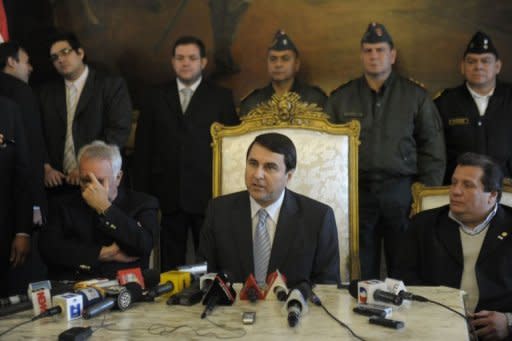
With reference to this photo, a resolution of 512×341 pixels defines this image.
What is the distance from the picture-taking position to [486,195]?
307 cm

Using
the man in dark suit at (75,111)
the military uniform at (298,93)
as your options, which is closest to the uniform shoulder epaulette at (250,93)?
the military uniform at (298,93)

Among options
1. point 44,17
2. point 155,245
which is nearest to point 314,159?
point 155,245

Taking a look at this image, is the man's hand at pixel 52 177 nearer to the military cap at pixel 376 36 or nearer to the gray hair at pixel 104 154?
the gray hair at pixel 104 154

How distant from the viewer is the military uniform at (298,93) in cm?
466

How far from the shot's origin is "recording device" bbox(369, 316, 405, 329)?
197 cm

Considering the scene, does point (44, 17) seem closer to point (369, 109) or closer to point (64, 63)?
point (64, 63)

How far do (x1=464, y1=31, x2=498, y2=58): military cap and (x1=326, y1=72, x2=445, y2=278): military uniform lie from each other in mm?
454

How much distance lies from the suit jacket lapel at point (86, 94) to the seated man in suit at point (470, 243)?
2.33 meters

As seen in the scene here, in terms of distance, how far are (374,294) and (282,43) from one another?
9.13ft

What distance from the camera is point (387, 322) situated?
199 cm

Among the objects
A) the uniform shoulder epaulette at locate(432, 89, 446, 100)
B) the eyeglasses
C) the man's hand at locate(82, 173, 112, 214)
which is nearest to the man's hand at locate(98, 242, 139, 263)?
the man's hand at locate(82, 173, 112, 214)

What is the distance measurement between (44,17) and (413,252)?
11.7 ft

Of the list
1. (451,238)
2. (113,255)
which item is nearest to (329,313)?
(451,238)

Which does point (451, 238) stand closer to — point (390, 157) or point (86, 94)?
point (390, 157)
